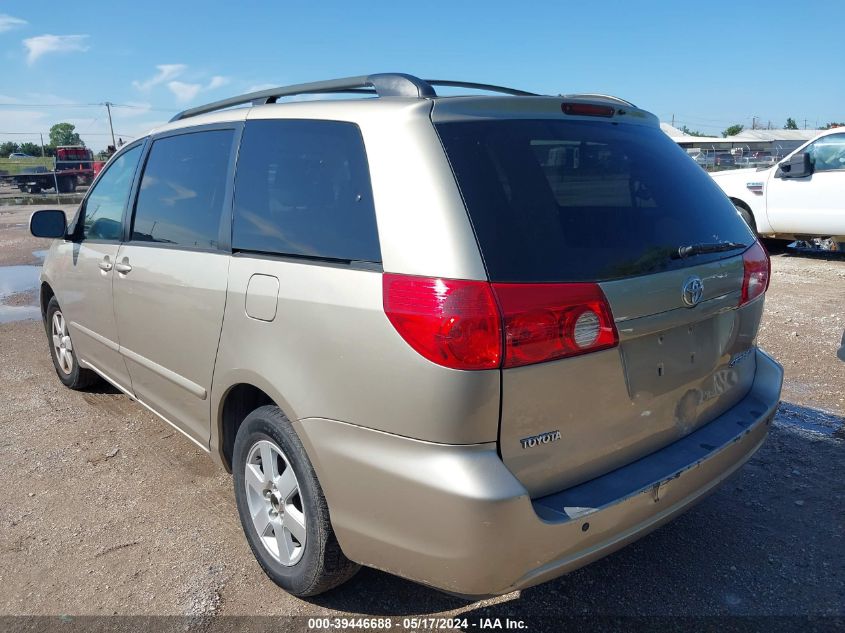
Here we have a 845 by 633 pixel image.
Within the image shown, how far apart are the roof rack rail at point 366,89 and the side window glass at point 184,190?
23 cm

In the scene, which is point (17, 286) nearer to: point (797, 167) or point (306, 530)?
point (306, 530)

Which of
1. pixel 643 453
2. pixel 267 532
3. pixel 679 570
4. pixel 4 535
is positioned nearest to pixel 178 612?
pixel 267 532

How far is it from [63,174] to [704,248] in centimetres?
3410

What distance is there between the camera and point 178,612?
8.70 ft

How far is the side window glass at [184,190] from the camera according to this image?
120 inches

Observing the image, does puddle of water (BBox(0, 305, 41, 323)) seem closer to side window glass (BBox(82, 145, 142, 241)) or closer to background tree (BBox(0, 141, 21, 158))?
side window glass (BBox(82, 145, 142, 241))

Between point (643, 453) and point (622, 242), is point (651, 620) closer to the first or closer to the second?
point (643, 453)

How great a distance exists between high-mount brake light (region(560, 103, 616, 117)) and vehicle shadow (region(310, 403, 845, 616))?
5.09 ft

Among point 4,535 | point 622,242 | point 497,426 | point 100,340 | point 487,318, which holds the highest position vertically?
point 622,242

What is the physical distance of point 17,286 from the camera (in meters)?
9.35

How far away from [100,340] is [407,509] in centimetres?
285

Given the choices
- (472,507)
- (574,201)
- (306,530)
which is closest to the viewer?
(472,507)

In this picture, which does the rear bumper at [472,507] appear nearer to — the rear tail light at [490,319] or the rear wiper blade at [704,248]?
the rear tail light at [490,319]

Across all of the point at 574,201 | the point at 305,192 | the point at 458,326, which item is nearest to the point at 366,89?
the point at 305,192
